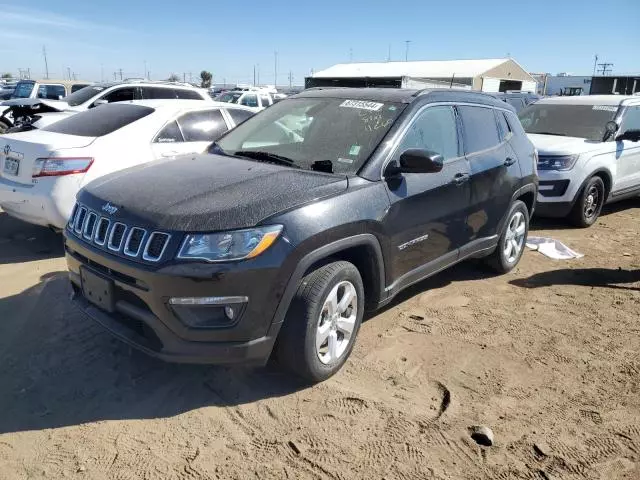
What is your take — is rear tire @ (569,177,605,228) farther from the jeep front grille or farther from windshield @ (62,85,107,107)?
windshield @ (62,85,107,107)

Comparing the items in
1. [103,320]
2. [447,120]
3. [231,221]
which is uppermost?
[447,120]

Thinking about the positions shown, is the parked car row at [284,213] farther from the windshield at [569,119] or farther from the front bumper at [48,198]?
the windshield at [569,119]

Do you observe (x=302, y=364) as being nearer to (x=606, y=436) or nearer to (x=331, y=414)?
(x=331, y=414)

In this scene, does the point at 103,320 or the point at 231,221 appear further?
the point at 103,320

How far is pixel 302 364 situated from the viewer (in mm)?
3137

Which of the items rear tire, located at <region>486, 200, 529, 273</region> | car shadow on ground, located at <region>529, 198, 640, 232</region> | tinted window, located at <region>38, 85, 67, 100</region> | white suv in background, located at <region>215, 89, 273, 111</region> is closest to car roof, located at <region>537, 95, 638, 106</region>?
car shadow on ground, located at <region>529, 198, 640, 232</region>

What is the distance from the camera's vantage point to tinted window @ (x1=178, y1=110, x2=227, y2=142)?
6273 millimetres

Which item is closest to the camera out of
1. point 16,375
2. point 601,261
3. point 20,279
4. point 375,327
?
point 16,375

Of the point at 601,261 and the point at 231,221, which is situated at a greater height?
the point at 231,221

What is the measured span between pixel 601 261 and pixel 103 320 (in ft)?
17.8

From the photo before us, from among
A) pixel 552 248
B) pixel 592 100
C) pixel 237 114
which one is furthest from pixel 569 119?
pixel 237 114

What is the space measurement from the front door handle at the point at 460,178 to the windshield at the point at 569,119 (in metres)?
4.60

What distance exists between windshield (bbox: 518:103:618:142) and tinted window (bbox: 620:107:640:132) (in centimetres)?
21

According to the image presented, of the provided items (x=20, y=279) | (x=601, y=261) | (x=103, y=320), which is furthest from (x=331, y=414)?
(x=601, y=261)
